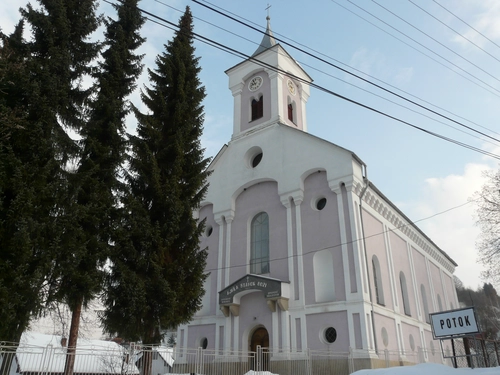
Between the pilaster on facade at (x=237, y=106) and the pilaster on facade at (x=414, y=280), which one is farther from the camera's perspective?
the pilaster on facade at (x=237, y=106)

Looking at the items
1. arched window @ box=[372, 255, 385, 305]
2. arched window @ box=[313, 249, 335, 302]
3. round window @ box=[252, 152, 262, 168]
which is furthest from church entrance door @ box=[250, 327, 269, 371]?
round window @ box=[252, 152, 262, 168]

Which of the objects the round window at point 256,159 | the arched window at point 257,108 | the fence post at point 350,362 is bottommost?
the fence post at point 350,362

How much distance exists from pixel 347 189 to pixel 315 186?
2.11m

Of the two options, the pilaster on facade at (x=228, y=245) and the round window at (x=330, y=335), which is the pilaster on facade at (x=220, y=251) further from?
the round window at (x=330, y=335)

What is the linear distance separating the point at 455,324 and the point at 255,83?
22.0m

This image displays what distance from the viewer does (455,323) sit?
10.4 meters

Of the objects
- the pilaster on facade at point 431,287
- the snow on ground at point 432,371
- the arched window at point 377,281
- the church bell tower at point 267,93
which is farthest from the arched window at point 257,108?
the snow on ground at point 432,371

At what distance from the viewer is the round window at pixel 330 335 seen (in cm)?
1933

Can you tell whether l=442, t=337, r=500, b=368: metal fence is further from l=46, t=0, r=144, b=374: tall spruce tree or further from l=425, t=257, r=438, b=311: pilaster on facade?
l=46, t=0, r=144, b=374: tall spruce tree

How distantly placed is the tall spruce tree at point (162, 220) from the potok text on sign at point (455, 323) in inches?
296

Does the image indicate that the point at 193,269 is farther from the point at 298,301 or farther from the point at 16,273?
the point at 298,301

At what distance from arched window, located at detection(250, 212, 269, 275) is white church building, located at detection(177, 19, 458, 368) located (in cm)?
6

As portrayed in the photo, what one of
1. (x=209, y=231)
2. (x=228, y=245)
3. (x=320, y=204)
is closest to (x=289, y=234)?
(x=320, y=204)

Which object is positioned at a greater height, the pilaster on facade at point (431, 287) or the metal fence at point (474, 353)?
the pilaster on facade at point (431, 287)
